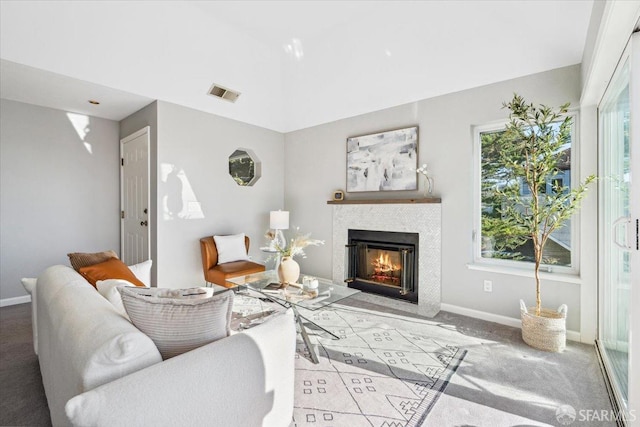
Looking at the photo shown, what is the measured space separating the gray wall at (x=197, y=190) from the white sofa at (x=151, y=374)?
226cm

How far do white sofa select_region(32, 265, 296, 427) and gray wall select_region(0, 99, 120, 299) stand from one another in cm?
313

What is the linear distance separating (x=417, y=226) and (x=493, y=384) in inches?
72.6

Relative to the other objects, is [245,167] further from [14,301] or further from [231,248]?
[14,301]

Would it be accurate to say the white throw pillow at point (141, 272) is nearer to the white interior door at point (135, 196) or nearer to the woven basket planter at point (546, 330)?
the white interior door at point (135, 196)

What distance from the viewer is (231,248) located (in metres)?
3.98

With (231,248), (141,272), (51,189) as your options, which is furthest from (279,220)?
(51,189)

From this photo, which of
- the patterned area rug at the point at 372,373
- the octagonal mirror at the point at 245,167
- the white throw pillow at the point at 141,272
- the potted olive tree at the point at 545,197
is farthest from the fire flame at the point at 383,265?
the white throw pillow at the point at 141,272

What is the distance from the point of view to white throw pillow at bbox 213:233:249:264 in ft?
12.7

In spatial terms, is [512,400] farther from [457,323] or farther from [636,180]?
[636,180]

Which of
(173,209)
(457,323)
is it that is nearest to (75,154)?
(173,209)

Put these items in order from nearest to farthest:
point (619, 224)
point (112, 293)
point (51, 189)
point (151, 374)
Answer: point (151, 374)
point (112, 293)
point (619, 224)
point (51, 189)

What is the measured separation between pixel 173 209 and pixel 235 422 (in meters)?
3.11

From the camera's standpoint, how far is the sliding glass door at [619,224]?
145 cm

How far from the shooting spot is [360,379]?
204 cm
